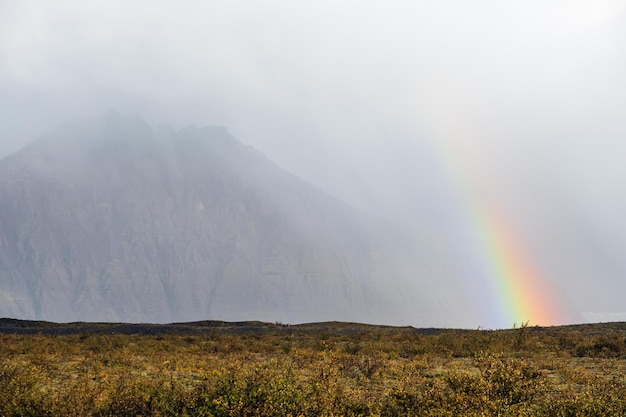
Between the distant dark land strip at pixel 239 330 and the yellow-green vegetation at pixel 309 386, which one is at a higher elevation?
the distant dark land strip at pixel 239 330

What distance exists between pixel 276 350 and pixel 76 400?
62.6ft

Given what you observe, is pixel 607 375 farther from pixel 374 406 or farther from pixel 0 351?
pixel 0 351

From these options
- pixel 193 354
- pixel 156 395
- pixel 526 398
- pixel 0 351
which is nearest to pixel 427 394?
pixel 526 398

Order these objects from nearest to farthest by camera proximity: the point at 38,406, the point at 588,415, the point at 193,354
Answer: the point at 588,415, the point at 38,406, the point at 193,354

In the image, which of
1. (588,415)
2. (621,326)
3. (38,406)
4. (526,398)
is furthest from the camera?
(621,326)

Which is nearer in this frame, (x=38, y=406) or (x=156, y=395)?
(x=38, y=406)

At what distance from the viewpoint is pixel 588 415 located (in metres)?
10.2

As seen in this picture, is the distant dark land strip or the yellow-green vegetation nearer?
the yellow-green vegetation

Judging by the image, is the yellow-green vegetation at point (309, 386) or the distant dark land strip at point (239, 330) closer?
the yellow-green vegetation at point (309, 386)

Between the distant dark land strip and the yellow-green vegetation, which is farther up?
the distant dark land strip

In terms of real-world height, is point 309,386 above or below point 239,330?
below

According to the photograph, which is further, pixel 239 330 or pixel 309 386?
pixel 239 330

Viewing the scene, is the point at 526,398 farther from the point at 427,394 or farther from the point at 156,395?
the point at 156,395

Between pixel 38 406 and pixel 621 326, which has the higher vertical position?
pixel 621 326
